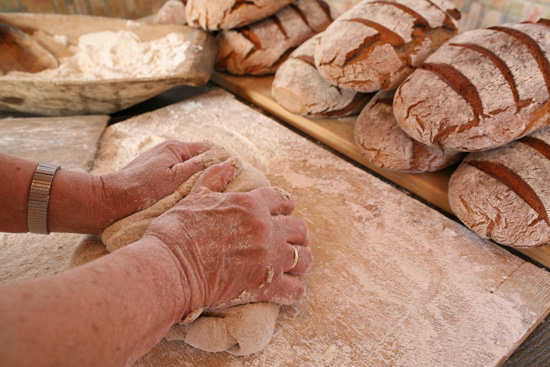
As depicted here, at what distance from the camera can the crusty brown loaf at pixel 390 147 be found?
147 cm

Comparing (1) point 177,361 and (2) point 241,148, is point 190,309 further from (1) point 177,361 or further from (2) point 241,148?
(2) point 241,148

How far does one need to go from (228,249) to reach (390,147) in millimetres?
904

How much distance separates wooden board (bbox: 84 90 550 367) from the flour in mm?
527

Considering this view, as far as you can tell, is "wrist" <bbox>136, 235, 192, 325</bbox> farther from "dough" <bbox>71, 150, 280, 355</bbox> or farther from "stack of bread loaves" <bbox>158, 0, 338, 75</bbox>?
"stack of bread loaves" <bbox>158, 0, 338, 75</bbox>

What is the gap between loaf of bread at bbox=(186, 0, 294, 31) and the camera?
1.97 m

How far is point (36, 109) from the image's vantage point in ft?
5.76

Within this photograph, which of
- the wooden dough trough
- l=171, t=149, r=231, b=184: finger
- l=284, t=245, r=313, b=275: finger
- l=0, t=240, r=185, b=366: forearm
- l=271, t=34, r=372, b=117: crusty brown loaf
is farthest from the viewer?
l=271, t=34, r=372, b=117: crusty brown loaf

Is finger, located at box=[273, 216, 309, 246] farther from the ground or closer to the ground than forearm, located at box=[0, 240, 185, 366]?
closer to the ground

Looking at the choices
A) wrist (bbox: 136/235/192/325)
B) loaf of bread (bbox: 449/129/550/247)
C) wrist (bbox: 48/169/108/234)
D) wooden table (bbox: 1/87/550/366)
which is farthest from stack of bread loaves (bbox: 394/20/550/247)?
wrist (bbox: 48/169/108/234)

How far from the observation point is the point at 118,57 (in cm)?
211

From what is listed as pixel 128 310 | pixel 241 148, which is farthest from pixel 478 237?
pixel 128 310

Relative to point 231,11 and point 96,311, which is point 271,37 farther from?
point 96,311

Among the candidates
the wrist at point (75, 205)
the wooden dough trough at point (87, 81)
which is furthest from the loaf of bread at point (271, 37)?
the wrist at point (75, 205)

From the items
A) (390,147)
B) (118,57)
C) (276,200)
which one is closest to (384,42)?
(390,147)
